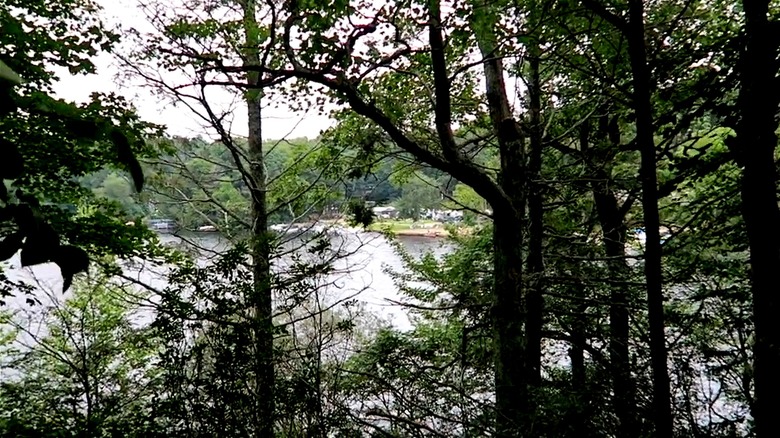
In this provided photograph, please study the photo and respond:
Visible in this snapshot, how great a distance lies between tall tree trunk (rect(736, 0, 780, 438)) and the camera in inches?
48.3

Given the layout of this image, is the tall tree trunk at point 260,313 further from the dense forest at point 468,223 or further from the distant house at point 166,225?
the distant house at point 166,225

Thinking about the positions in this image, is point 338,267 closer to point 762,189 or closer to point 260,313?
point 260,313

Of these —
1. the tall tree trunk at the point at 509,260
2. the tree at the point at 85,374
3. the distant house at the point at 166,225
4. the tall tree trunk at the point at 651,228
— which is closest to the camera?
the tall tree trunk at the point at 651,228

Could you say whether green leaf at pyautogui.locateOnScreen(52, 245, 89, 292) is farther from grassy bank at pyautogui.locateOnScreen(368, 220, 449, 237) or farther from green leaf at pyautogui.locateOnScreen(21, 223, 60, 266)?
grassy bank at pyautogui.locateOnScreen(368, 220, 449, 237)

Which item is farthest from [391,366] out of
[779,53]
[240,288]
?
[779,53]

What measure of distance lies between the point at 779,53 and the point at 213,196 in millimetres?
5297

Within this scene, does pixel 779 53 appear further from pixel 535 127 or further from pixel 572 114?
pixel 572 114

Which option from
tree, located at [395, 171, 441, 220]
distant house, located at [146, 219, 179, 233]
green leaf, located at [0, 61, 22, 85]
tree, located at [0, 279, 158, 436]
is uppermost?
tree, located at [395, 171, 441, 220]

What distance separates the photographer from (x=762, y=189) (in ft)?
4.15

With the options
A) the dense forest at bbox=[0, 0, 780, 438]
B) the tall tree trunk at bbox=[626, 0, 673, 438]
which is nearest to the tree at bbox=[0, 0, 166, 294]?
the dense forest at bbox=[0, 0, 780, 438]

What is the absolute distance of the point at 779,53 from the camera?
1.37m

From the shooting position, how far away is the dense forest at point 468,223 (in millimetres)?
1439

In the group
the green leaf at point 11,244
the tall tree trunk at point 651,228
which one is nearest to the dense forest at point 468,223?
the tall tree trunk at point 651,228

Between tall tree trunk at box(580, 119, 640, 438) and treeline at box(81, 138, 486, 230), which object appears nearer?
tall tree trunk at box(580, 119, 640, 438)
